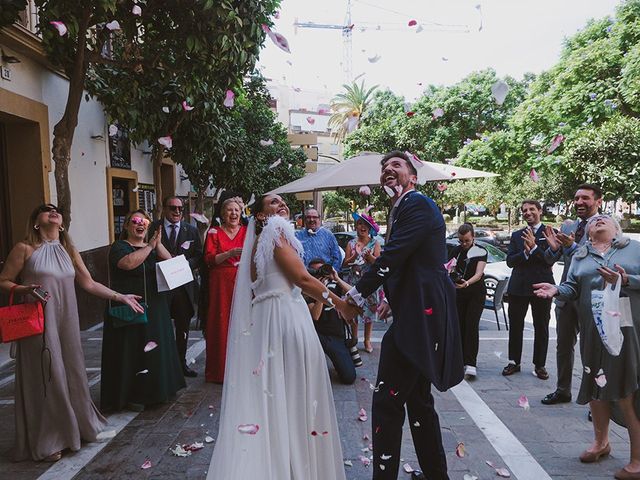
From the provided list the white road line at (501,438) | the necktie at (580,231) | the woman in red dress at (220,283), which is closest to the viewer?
the white road line at (501,438)

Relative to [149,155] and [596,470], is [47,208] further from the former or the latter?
[149,155]

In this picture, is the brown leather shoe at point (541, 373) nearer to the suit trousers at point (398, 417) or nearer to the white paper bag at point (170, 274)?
the suit trousers at point (398, 417)

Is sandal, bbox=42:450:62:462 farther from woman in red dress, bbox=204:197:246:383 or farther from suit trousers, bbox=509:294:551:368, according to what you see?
suit trousers, bbox=509:294:551:368

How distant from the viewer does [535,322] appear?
213 inches

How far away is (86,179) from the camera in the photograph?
902 centimetres

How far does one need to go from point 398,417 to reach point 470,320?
2931 mm

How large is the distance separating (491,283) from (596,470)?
6460mm

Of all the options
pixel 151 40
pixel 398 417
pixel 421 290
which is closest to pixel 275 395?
pixel 398 417

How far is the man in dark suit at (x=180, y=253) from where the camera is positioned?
548cm

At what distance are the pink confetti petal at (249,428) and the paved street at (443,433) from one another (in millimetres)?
843

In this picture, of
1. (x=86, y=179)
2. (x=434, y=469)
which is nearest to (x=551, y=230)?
(x=434, y=469)

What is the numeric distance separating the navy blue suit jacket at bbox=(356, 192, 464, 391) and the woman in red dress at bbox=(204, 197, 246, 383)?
279cm

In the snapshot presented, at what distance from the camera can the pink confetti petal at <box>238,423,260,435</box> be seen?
108 inches

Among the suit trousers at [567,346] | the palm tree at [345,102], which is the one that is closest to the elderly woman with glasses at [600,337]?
the suit trousers at [567,346]
